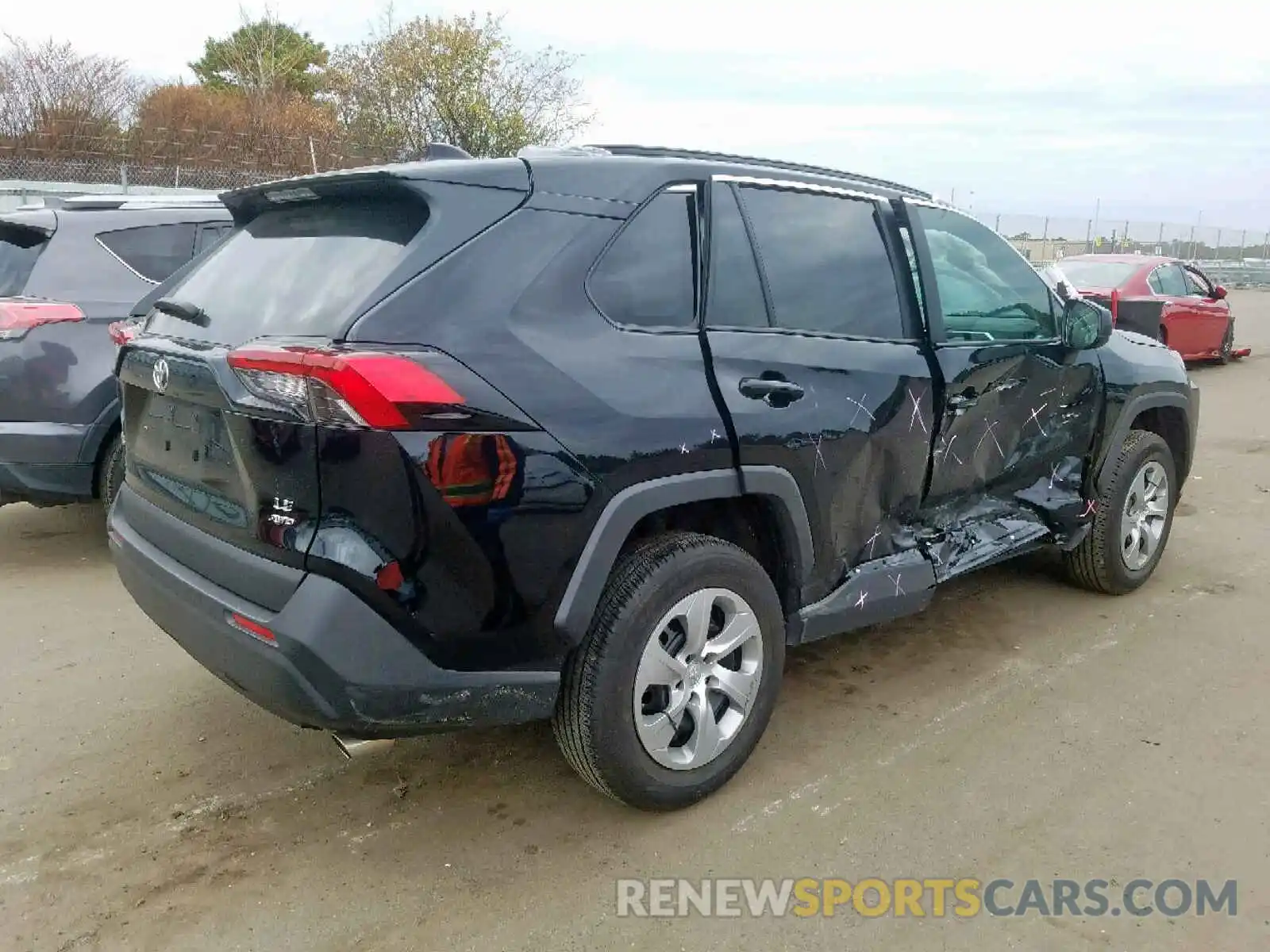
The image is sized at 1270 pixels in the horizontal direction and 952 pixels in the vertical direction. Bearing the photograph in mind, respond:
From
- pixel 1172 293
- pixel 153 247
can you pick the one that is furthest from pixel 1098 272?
pixel 153 247

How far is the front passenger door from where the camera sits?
3.76 metres

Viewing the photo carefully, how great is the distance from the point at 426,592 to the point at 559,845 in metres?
0.96

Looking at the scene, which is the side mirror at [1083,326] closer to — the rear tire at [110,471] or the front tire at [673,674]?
the front tire at [673,674]

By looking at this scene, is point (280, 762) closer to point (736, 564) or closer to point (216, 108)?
point (736, 564)

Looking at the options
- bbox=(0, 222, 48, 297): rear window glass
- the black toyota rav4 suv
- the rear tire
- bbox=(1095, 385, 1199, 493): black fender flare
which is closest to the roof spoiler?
the black toyota rav4 suv

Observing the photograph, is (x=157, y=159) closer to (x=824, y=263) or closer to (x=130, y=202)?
(x=130, y=202)

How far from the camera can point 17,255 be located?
5172 millimetres

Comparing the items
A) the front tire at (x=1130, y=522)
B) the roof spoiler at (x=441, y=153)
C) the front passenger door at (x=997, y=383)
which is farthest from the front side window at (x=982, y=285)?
the roof spoiler at (x=441, y=153)

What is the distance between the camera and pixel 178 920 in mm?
2555

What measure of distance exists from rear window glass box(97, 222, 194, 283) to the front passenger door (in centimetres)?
403

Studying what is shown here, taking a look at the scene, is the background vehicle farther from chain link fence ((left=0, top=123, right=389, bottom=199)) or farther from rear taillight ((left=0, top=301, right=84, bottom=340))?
chain link fence ((left=0, top=123, right=389, bottom=199))

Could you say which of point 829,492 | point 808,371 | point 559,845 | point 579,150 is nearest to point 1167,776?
point 829,492

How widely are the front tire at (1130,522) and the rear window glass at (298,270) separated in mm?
3560

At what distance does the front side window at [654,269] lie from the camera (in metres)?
2.77
